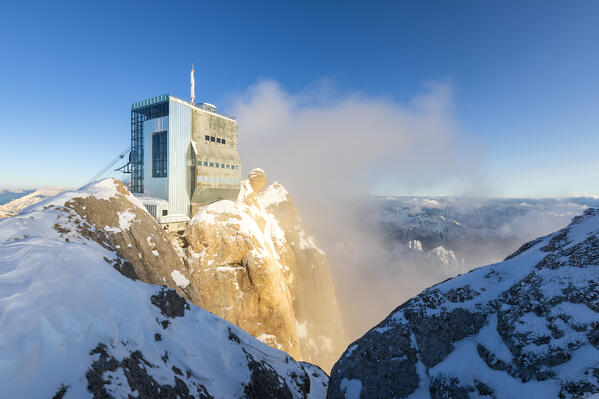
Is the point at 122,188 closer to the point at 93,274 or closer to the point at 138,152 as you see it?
the point at 138,152

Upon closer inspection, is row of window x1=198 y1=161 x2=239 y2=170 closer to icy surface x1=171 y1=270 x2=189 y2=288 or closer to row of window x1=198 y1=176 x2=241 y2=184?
row of window x1=198 y1=176 x2=241 y2=184

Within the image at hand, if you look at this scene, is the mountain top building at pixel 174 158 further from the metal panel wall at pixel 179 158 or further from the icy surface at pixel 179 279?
the icy surface at pixel 179 279

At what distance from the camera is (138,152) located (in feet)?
153

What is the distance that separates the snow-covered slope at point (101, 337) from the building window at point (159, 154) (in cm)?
2287

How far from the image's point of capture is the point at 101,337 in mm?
11125

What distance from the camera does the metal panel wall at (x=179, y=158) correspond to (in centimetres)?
4328

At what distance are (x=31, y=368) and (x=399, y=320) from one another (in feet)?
62.7

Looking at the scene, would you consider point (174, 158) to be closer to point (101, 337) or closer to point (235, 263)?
point (235, 263)

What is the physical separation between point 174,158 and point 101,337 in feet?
123

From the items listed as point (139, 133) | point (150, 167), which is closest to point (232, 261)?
point (150, 167)

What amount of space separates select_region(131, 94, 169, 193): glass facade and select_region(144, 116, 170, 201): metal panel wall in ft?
5.10

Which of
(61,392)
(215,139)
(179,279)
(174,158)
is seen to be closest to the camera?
(61,392)

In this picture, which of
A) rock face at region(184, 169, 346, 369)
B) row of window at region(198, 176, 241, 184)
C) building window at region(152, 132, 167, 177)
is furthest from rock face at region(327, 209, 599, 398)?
building window at region(152, 132, 167, 177)

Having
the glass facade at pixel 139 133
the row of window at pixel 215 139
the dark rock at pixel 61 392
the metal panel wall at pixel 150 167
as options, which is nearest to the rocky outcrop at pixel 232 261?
the metal panel wall at pixel 150 167
